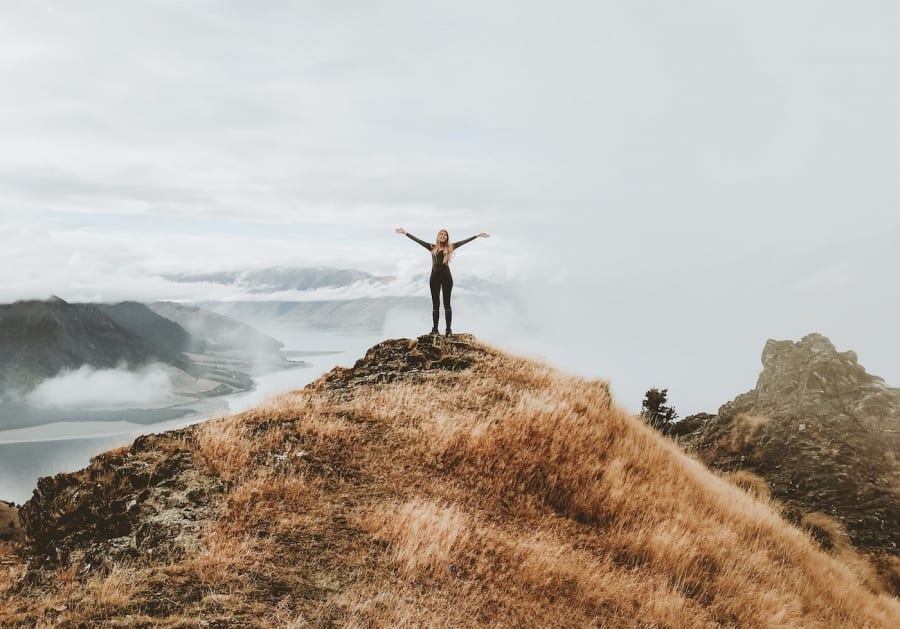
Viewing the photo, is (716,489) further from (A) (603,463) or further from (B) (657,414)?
(B) (657,414)

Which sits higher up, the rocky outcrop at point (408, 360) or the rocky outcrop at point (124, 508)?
the rocky outcrop at point (408, 360)

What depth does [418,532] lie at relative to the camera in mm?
7336

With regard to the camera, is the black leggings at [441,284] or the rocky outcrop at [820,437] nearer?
the black leggings at [441,284]

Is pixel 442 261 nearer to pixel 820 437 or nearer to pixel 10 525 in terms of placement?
pixel 10 525

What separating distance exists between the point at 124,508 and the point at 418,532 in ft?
13.8

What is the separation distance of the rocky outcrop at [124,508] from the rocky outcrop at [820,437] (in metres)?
16.9

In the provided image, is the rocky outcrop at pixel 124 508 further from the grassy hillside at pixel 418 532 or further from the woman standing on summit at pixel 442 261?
the woman standing on summit at pixel 442 261

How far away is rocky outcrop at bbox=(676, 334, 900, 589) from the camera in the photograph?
16.8 m

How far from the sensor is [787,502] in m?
17.0

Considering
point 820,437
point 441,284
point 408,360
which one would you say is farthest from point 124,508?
point 820,437

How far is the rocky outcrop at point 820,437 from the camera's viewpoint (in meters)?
16.8

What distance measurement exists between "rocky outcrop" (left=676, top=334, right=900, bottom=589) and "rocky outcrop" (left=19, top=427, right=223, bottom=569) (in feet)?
55.5

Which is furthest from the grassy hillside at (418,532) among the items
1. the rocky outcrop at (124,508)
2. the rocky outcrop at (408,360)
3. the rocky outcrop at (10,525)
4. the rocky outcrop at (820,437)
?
the rocky outcrop at (820,437)

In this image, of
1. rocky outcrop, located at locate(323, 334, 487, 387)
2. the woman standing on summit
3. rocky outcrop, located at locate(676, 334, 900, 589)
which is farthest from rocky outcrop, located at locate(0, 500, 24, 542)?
rocky outcrop, located at locate(676, 334, 900, 589)
